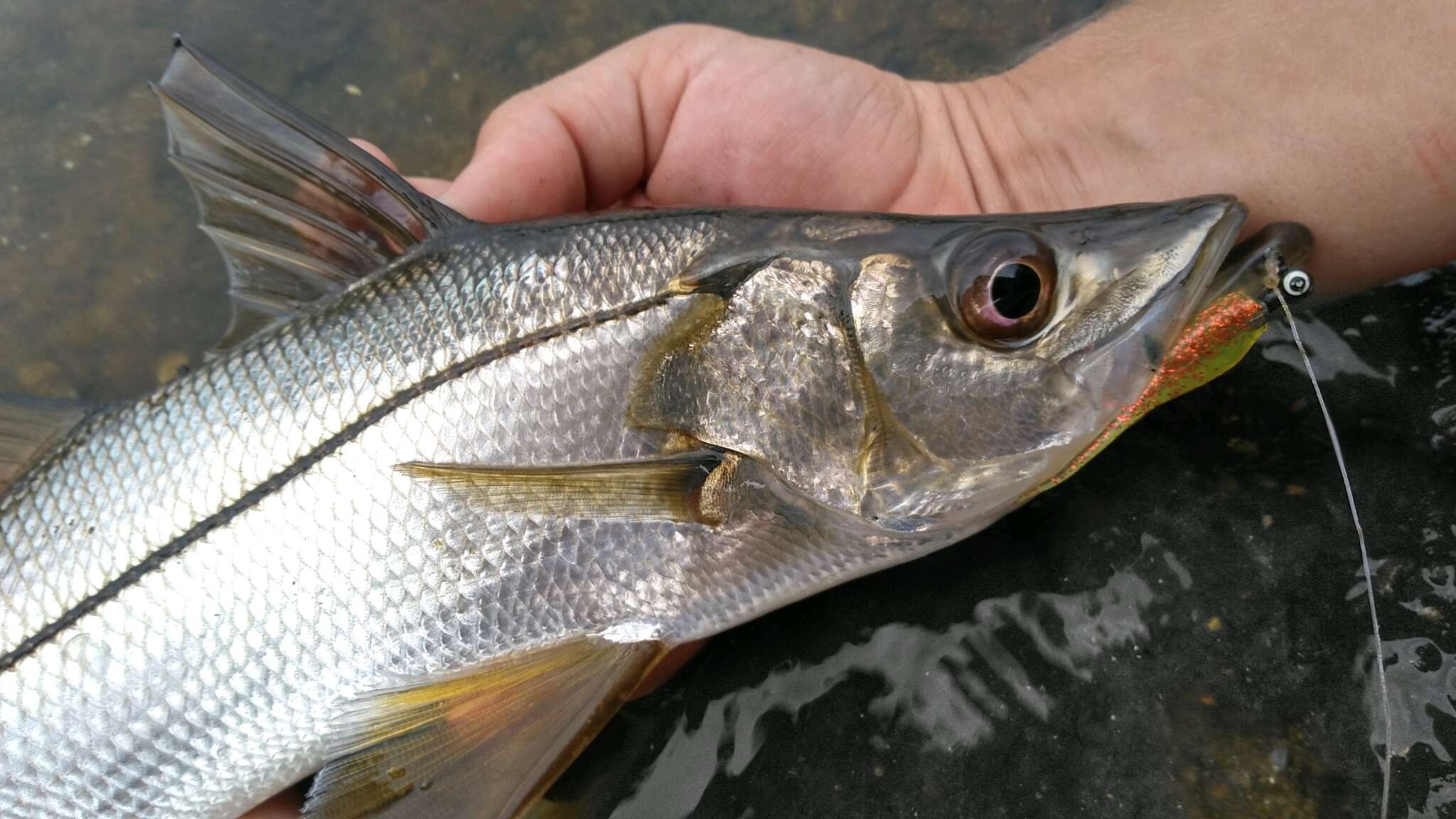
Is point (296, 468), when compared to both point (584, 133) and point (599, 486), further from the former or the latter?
point (584, 133)

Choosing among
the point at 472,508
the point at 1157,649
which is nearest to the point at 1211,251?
the point at 1157,649

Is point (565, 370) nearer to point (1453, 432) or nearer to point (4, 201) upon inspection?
point (1453, 432)

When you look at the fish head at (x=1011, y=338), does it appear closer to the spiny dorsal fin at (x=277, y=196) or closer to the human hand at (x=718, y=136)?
the human hand at (x=718, y=136)

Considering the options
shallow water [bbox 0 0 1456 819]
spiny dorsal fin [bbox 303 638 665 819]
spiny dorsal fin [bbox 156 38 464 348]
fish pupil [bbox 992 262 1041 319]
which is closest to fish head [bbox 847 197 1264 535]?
fish pupil [bbox 992 262 1041 319]

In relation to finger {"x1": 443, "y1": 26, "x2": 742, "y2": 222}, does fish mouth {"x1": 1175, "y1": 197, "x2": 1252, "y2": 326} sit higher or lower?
lower

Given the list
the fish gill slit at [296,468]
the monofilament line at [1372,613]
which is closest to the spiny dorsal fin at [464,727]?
the fish gill slit at [296,468]

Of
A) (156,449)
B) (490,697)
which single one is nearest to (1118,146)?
(490,697)

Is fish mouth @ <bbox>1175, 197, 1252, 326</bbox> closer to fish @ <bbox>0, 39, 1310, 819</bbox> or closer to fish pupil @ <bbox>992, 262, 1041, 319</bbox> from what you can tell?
fish @ <bbox>0, 39, 1310, 819</bbox>
